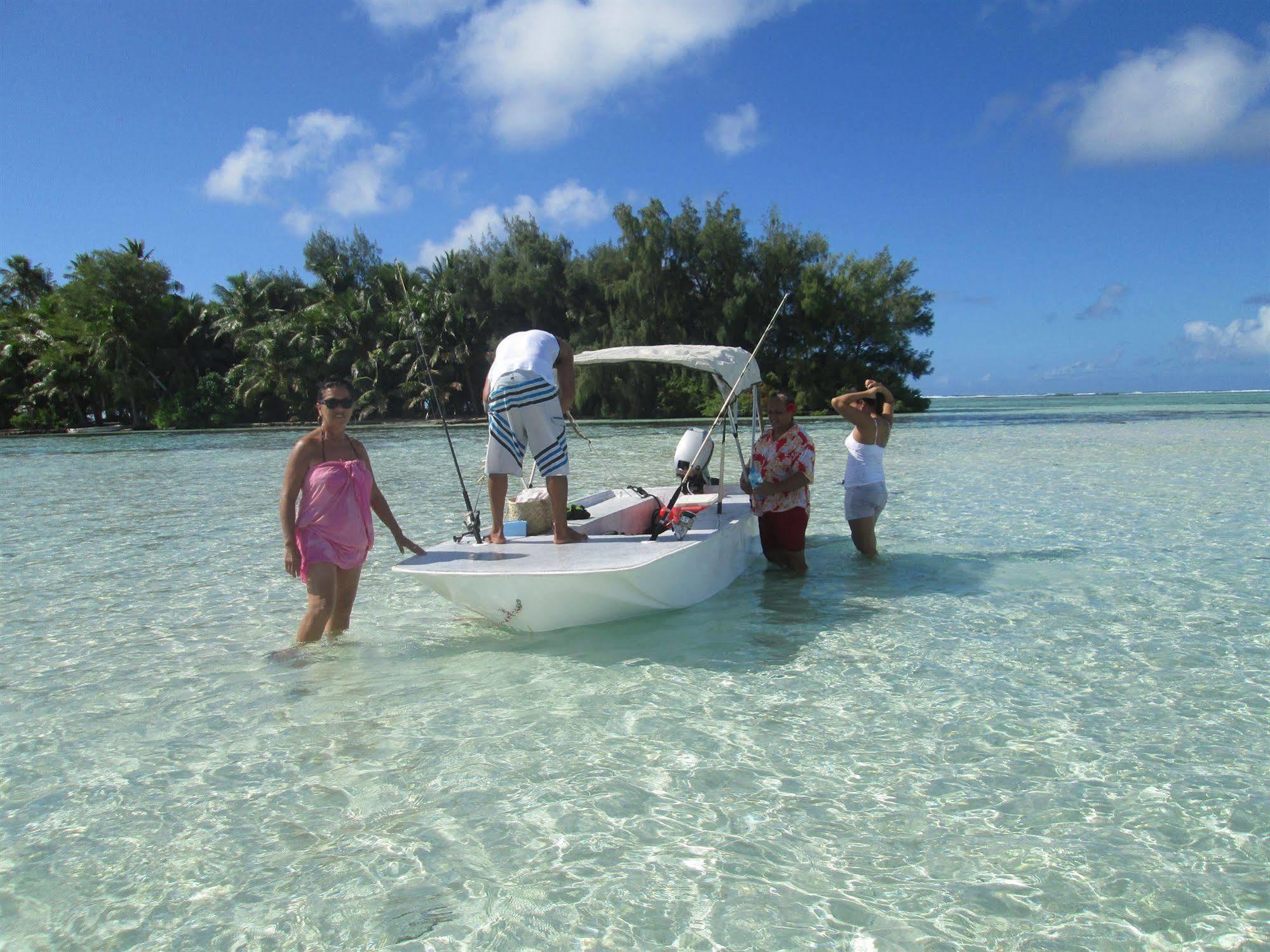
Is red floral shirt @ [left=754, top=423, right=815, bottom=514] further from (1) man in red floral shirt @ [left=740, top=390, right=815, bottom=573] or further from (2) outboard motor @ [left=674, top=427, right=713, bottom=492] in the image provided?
(2) outboard motor @ [left=674, top=427, right=713, bottom=492]

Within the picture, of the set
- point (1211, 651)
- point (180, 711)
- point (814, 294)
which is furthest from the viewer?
point (814, 294)

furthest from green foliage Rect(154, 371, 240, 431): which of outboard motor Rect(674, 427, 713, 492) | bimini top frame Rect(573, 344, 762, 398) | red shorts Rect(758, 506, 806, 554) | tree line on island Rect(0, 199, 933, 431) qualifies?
red shorts Rect(758, 506, 806, 554)

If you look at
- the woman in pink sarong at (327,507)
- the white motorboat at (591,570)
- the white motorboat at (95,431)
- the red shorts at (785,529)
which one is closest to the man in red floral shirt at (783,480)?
the red shorts at (785,529)

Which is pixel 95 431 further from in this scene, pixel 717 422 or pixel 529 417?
pixel 717 422

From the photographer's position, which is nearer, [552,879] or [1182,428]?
[552,879]

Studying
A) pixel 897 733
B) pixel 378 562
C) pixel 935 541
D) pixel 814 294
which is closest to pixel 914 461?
pixel 935 541

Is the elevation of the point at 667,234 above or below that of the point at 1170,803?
above

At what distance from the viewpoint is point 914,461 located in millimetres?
19984

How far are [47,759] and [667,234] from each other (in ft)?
148

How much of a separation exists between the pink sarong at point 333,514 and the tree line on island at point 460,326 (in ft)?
132

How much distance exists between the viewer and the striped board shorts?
5785mm

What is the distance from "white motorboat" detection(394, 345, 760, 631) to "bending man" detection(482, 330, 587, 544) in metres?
0.38

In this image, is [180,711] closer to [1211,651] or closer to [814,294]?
[1211,651]

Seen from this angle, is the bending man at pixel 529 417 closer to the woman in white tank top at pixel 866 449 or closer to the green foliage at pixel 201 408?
the woman in white tank top at pixel 866 449
